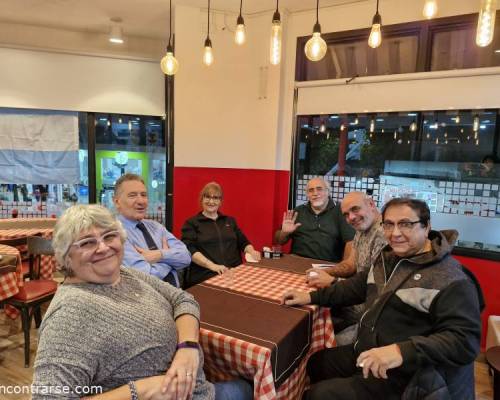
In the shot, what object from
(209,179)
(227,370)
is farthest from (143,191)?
(209,179)

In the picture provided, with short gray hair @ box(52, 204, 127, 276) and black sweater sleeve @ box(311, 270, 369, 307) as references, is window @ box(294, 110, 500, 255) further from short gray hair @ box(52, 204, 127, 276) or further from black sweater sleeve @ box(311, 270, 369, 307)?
short gray hair @ box(52, 204, 127, 276)

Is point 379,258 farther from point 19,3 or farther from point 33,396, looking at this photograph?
point 19,3

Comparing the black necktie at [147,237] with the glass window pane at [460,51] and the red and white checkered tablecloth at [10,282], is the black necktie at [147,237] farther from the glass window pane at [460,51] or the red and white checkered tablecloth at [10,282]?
the glass window pane at [460,51]

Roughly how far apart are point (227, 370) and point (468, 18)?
322 centimetres

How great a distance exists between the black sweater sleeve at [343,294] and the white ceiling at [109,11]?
106 inches

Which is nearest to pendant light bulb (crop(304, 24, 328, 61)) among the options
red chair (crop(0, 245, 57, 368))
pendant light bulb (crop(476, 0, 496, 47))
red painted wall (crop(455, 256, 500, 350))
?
pendant light bulb (crop(476, 0, 496, 47))

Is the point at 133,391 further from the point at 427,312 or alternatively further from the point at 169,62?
the point at 169,62

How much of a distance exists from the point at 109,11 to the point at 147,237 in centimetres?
281

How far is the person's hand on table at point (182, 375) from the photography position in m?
1.07

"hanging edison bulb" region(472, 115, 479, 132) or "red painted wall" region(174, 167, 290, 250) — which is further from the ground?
"hanging edison bulb" region(472, 115, 479, 132)

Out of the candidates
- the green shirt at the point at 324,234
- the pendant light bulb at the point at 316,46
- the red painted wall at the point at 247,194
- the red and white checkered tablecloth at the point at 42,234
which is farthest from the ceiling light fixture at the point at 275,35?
the red and white checkered tablecloth at the point at 42,234

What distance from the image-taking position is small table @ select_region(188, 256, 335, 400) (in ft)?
4.07

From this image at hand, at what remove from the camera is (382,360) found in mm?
1219

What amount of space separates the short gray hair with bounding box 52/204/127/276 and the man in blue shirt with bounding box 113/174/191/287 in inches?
27.1
